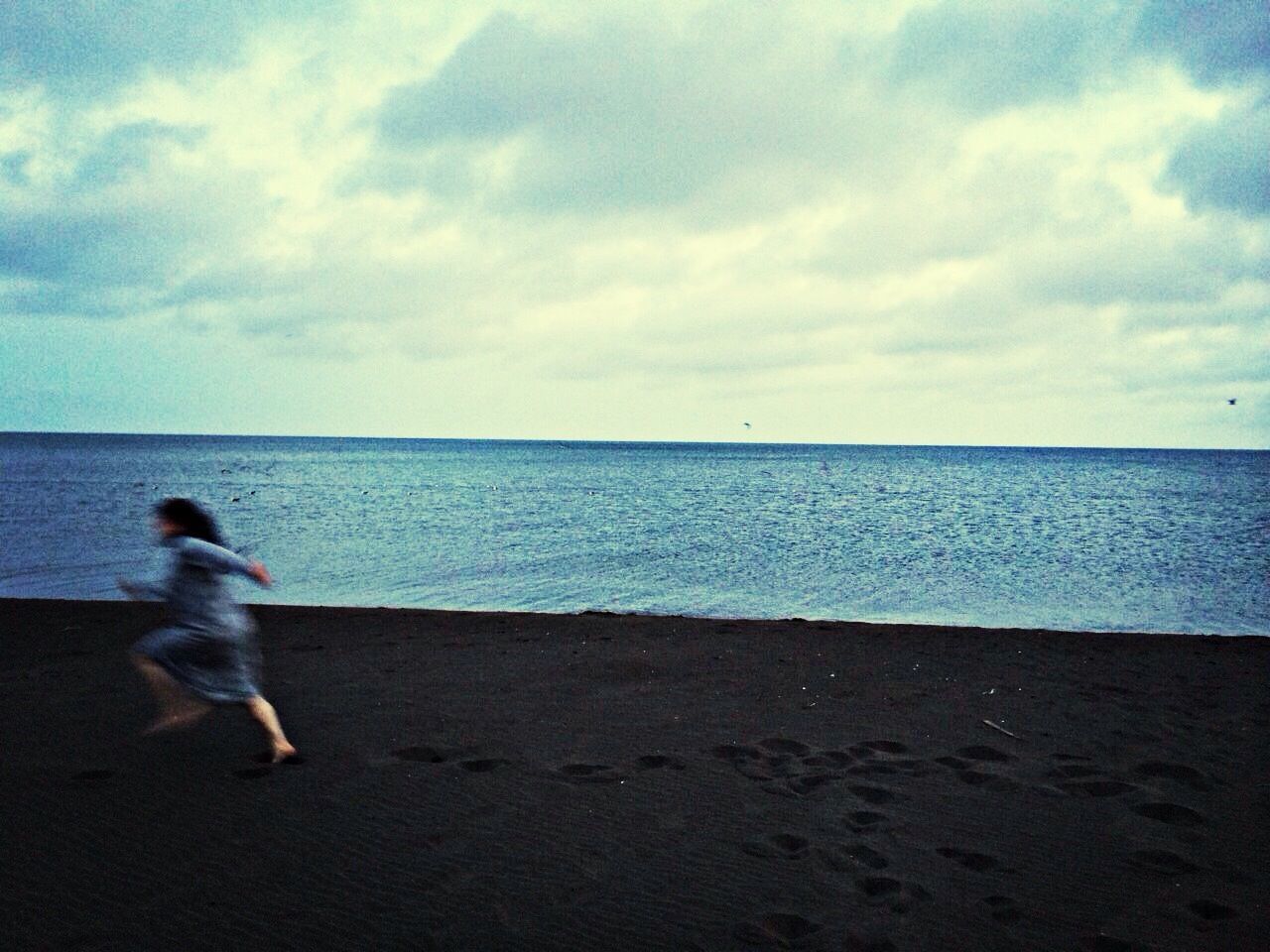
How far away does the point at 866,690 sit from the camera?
8.20m

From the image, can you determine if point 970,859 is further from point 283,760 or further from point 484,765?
point 283,760

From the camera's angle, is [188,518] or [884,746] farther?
[884,746]

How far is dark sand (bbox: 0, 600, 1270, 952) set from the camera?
3.89m

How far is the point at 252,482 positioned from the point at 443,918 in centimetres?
6079

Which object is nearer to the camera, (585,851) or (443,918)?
(443,918)

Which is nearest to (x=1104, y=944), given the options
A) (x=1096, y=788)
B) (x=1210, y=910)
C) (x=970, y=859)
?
(x=1210, y=910)

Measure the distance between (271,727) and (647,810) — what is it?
2.69 meters

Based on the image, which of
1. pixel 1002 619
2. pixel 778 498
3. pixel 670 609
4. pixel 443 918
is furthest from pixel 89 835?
pixel 778 498

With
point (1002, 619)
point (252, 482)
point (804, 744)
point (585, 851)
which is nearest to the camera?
point (585, 851)

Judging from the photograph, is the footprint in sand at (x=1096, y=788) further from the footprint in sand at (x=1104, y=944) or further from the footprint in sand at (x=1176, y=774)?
the footprint in sand at (x=1104, y=944)

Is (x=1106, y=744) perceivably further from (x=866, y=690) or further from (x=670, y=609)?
(x=670, y=609)

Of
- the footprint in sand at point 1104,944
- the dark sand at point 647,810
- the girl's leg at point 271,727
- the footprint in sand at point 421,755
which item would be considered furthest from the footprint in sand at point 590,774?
the footprint in sand at point 1104,944

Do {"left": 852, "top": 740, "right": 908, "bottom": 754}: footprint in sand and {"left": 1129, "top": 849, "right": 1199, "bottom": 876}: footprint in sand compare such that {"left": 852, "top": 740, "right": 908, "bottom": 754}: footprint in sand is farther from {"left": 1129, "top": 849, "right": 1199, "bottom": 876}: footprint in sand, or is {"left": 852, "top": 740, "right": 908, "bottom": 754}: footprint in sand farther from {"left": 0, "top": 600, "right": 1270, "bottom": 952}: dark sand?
{"left": 1129, "top": 849, "right": 1199, "bottom": 876}: footprint in sand

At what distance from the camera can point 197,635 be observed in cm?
576
